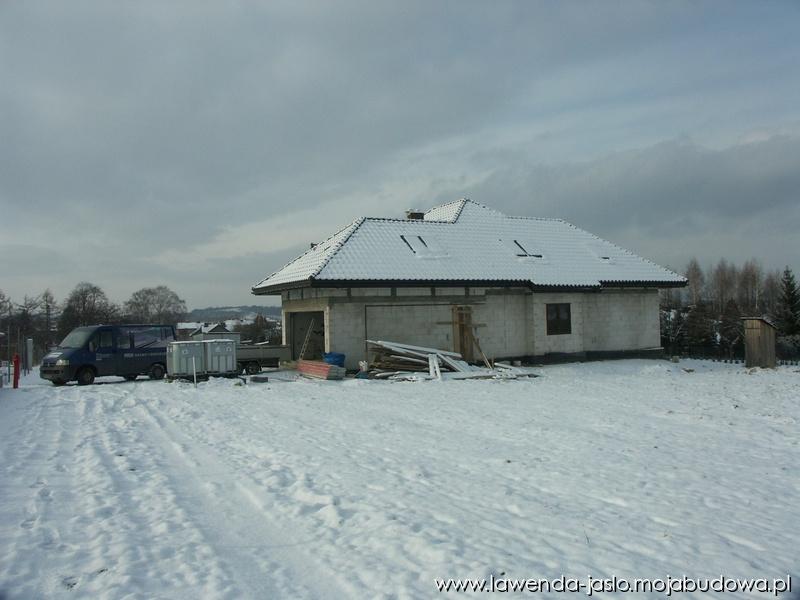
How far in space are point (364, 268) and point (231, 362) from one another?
18.0 feet

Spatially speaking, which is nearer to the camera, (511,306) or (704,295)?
(511,306)

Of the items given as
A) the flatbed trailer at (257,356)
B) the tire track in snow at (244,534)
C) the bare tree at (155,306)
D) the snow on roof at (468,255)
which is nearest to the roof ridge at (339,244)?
the snow on roof at (468,255)

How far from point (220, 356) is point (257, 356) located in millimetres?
2691

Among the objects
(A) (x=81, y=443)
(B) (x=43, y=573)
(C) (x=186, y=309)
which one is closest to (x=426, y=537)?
(B) (x=43, y=573)

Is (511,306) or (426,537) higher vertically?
(511,306)

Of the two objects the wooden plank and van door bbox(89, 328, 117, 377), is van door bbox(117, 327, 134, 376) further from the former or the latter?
the wooden plank

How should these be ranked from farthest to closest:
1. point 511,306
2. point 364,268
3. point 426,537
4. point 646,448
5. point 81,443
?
point 511,306
point 364,268
point 81,443
point 646,448
point 426,537

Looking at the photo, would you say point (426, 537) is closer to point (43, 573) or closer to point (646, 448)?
point (43, 573)

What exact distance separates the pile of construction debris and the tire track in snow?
11044 millimetres

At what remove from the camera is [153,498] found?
618 cm

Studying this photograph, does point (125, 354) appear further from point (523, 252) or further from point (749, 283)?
point (749, 283)

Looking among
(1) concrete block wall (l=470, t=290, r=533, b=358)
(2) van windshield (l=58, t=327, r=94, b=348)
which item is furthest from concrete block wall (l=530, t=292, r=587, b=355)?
(2) van windshield (l=58, t=327, r=94, b=348)

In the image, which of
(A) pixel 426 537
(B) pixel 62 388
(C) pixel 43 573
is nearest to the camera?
(C) pixel 43 573

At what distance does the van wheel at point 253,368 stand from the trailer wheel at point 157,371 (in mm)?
2821
